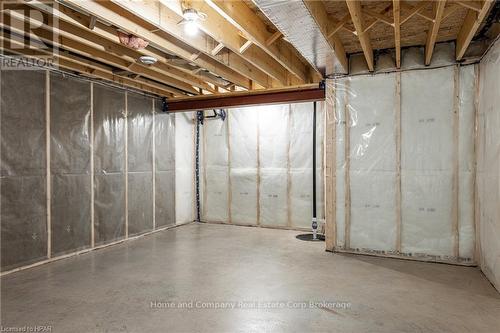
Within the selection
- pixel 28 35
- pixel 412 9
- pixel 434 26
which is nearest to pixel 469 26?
pixel 434 26

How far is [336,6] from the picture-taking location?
2867 millimetres

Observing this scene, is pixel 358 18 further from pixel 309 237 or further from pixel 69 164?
pixel 69 164

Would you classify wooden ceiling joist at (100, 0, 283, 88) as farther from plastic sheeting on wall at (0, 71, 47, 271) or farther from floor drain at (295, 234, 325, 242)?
floor drain at (295, 234, 325, 242)

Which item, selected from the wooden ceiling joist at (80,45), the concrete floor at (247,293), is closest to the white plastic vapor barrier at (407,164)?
the concrete floor at (247,293)

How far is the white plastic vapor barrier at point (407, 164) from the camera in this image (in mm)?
3830

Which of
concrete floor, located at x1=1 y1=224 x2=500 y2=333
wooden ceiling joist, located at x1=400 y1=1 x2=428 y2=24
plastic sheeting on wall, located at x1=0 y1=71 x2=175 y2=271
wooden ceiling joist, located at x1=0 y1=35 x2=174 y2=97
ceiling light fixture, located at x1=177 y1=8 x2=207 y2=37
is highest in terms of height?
wooden ceiling joist, located at x1=400 y1=1 x2=428 y2=24

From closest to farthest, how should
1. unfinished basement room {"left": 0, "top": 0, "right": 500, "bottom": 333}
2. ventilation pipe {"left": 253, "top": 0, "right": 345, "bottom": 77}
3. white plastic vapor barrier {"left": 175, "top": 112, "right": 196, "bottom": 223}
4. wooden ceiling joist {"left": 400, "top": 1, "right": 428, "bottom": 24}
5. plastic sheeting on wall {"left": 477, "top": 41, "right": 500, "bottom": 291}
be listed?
ventilation pipe {"left": 253, "top": 0, "right": 345, "bottom": 77}, unfinished basement room {"left": 0, "top": 0, "right": 500, "bottom": 333}, wooden ceiling joist {"left": 400, "top": 1, "right": 428, "bottom": 24}, plastic sheeting on wall {"left": 477, "top": 41, "right": 500, "bottom": 291}, white plastic vapor barrier {"left": 175, "top": 112, "right": 196, "bottom": 223}

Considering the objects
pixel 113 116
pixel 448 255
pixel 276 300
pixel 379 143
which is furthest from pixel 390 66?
pixel 113 116

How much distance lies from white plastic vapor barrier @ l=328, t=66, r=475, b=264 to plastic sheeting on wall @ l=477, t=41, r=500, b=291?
0.69 ft

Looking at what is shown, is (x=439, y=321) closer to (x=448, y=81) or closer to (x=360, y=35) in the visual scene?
(x=360, y=35)

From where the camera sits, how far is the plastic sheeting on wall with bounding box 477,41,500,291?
2994 mm

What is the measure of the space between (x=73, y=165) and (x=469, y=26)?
15.8ft

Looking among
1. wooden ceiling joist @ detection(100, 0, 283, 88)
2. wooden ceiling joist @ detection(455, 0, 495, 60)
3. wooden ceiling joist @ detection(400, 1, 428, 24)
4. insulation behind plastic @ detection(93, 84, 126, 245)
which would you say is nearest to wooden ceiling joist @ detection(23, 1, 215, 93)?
wooden ceiling joist @ detection(100, 0, 283, 88)

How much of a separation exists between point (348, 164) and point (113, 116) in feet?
11.7
